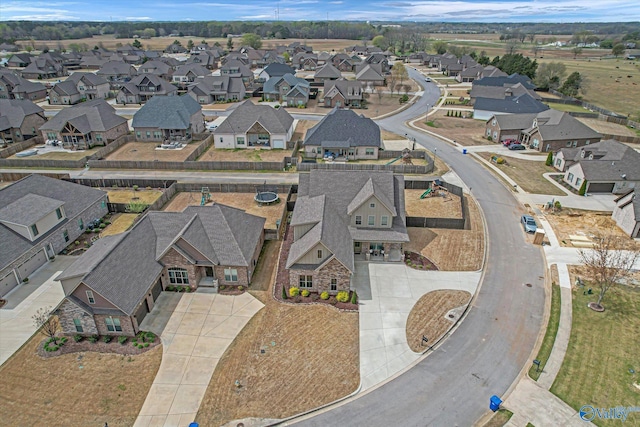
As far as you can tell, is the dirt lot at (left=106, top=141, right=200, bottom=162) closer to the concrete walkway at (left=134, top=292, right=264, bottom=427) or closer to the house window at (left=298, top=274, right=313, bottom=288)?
the concrete walkway at (left=134, top=292, right=264, bottom=427)

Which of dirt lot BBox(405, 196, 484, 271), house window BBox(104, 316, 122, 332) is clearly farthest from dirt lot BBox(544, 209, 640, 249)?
house window BBox(104, 316, 122, 332)

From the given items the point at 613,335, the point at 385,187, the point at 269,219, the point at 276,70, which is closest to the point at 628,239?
the point at 613,335

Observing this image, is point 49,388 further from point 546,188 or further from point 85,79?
point 85,79

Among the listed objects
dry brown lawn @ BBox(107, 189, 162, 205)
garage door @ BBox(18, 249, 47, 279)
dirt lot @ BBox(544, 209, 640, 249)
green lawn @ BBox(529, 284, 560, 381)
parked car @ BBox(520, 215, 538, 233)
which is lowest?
green lawn @ BBox(529, 284, 560, 381)

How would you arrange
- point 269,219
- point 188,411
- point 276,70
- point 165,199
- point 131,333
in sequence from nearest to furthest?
point 188,411 → point 131,333 → point 269,219 → point 165,199 → point 276,70

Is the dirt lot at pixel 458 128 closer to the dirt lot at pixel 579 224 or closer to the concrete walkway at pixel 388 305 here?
the dirt lot at pixel 579 224

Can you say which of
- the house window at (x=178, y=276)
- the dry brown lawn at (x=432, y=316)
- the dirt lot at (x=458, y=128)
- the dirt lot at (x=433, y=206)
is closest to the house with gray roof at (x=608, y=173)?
the dirt lot at (x=433, y=206)

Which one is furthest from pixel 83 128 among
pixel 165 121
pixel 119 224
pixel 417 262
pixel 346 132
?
pixel 417 262
